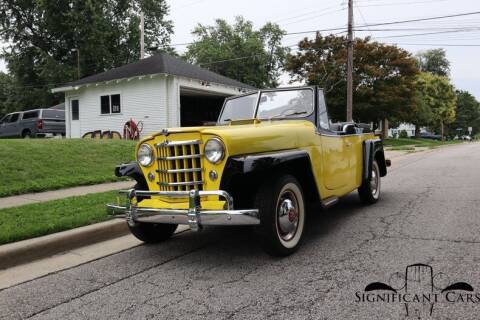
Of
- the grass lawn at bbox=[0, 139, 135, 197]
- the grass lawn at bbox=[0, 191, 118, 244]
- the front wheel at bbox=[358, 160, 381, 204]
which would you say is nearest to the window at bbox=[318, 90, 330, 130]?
the front wheel at bbox=[358, 160, 381, 204]

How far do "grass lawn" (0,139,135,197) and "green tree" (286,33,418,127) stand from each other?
2072 centimetres

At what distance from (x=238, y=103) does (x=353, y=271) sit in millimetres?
3033

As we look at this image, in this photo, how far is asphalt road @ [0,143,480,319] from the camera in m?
3.25

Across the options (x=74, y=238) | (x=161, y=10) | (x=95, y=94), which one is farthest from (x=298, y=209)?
(x=161, y=10)

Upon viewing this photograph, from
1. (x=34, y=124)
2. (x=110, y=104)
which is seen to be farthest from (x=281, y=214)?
(x=34, y=124)

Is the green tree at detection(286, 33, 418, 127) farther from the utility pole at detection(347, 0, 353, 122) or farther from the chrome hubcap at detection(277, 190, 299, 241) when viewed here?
the chrome hubcap at detection(277, 190, 299, 241)

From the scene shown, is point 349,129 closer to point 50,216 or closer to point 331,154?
point 331,154

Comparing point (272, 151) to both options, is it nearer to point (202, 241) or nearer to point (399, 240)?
point (202, 241)

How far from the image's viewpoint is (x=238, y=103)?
6.16m

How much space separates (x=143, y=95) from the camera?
20078 mm

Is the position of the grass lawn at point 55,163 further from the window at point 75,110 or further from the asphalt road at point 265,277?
the window at point 75,110

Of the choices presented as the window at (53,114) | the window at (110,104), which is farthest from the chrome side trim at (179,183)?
the window at (53,114)

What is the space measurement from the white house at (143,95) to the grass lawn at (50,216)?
12.4 metres

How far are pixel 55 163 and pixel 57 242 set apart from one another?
5992 mm
